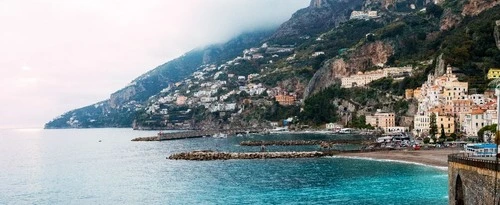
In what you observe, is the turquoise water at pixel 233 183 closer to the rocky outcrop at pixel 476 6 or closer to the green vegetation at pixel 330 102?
the green vegetation at pixel 330 102

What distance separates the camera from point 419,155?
6869 centimetres

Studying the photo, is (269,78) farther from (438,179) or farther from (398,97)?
(438,179)

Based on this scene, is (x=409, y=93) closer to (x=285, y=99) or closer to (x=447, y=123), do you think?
(x=447, y=123)

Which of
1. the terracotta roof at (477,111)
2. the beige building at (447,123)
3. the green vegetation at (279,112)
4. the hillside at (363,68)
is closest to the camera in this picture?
the terracotta roof at (477,111)

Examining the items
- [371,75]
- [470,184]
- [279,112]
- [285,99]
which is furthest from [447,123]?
[285,99]

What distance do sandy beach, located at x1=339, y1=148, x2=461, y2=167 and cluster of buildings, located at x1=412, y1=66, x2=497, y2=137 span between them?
40.3 ft

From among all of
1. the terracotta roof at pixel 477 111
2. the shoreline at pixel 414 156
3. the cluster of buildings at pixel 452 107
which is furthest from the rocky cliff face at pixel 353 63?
the shoreline at pixel 414 156

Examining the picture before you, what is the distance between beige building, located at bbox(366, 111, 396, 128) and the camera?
116 metres

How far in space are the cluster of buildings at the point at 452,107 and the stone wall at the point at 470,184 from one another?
175 feet

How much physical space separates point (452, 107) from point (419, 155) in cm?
2984

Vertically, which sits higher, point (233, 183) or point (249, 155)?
point (249, 155)

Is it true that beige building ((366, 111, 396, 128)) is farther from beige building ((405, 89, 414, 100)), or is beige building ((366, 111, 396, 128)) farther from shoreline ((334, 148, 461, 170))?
shoreline ((334, 148, 461, 170))

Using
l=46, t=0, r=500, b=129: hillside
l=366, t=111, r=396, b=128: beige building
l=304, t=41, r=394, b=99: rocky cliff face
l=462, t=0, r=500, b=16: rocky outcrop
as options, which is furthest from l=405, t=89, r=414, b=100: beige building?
l=304, t=41, r=394, b=99: rocky cliff face

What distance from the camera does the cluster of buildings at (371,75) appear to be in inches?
5162
